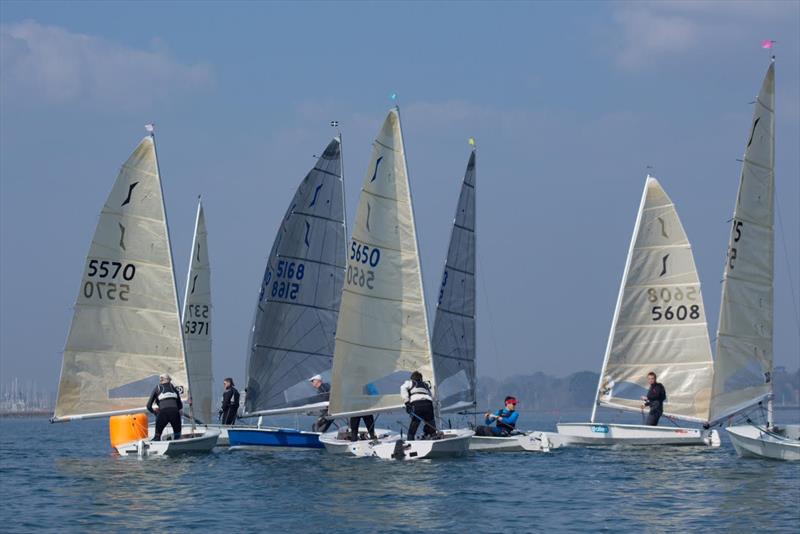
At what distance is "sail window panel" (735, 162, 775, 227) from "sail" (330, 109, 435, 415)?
7.12 m

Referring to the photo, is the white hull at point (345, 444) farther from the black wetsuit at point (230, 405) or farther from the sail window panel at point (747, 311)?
the sail window panel at point (747, 311)

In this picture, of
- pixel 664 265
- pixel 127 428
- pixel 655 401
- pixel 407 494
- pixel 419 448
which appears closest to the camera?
pixel 407 494

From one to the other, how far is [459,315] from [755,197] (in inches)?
352

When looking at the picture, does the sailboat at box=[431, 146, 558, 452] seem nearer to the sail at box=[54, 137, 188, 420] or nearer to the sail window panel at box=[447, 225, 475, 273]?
the sail window panel at box=[447, 225, 475, 273]

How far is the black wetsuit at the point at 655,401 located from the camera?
30734 mm

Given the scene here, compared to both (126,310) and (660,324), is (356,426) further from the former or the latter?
(660,324)

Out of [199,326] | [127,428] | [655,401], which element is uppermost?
[199,326]

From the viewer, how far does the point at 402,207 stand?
2762 cm

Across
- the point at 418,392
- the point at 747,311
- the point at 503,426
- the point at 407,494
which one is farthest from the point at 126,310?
the point at 747,311

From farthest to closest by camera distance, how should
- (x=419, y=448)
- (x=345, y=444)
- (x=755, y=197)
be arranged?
(x=755, y=197), (x=345, y=444), (x=419, y=448)

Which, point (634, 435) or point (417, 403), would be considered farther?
point (634, 435)

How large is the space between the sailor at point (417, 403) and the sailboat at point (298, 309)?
600 cm

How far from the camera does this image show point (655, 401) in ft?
101

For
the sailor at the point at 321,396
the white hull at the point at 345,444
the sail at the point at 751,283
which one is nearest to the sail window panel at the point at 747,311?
the sail at the point at 751,283
